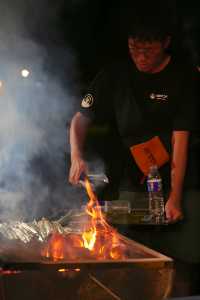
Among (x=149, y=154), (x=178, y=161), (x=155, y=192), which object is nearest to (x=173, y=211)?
(x=155, y=192)

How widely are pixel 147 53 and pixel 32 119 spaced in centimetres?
127

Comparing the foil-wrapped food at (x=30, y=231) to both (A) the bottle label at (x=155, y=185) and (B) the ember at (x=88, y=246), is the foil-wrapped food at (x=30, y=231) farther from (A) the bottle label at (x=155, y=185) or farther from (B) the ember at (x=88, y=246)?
(A) the bottle label at (x=155, y=185)

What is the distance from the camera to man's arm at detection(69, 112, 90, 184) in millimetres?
4305

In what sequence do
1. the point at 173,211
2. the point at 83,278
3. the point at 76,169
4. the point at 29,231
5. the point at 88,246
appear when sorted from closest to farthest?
the point at 83,278 < the point at 88,246 < the point at 29,231 < the point at 173,211 < the point at 76,169

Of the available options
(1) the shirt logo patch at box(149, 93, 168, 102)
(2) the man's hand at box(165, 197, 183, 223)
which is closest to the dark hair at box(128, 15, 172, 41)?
(1) the shirt logo patch at box(149, 93, 168, 102)

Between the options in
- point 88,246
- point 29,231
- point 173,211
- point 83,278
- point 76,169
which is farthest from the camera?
point 76,169

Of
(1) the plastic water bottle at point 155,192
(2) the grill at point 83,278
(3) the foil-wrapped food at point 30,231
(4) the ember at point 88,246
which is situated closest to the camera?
(2) the grill at point 83,278

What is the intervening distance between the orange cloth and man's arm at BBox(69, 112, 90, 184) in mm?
485

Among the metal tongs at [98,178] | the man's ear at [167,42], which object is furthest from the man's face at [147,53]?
the metal tongs at [98,178]

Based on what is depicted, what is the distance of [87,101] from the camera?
4328 mm

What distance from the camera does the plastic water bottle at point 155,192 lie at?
414 centimetres

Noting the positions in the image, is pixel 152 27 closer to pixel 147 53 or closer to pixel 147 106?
pixel 147 53

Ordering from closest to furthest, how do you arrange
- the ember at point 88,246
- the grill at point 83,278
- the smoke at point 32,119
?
the grill at point 83,278 → the ember at point 88,246 → the smoke at point 32,119

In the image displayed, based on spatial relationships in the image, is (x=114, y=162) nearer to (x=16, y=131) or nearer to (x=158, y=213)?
(x=158, y=213)
